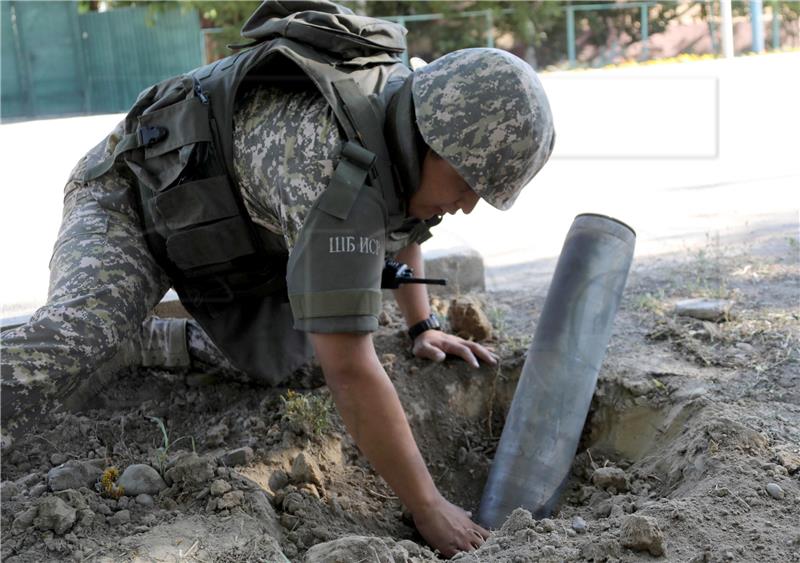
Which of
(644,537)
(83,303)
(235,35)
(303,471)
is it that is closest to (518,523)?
(644,537)

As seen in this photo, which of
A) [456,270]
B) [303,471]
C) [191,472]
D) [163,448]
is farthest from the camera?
[456,270]

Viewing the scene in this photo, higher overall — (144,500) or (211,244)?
(211,244)

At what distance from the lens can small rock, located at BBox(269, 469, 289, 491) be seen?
2.91 metres

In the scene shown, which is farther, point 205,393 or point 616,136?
point 616,136

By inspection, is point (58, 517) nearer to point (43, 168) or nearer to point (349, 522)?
point (349, 522)

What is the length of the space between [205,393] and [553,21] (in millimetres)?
17279

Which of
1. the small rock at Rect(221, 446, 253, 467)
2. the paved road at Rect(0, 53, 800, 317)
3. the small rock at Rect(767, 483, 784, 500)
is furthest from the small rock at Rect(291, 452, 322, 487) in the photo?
the paved road at Rect(0, 53, 800, 317)

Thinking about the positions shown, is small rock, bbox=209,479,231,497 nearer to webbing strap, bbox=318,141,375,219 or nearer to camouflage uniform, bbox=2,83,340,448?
camouflage uniform, bbox=2,83,340,448

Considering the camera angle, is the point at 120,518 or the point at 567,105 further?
the point at 567,105

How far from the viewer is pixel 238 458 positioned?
2.94m

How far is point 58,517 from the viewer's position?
240 cm

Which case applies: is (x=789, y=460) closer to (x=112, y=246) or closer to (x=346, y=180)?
(x=346, y=180)

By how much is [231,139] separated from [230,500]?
103 cm

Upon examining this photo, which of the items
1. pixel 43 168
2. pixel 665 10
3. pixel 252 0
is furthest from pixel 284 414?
pixel 665 10
